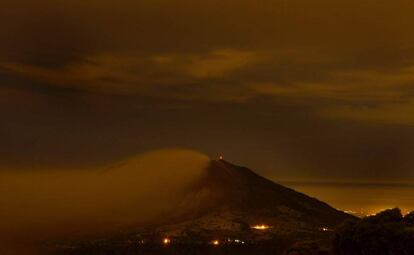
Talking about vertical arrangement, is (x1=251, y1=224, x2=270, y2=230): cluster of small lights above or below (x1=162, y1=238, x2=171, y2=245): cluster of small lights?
above

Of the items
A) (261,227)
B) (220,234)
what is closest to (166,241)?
(220,234)

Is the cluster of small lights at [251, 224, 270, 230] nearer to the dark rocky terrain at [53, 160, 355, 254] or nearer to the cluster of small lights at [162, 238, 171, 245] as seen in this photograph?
the dark rocky terrain at [53, 160, 355, 254]

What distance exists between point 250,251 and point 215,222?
37.5 m

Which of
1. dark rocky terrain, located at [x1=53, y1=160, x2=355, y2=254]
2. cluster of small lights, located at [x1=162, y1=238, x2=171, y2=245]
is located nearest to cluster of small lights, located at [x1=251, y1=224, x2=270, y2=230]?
dark rocky terrain, located at [x1=53, y1=160, x2=355, y2=254]

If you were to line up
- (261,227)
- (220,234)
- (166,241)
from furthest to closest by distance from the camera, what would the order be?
1. (261,227)
2. (220,234)
3. (166,241)

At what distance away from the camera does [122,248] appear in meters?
148

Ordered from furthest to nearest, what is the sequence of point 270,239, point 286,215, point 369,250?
point 286,215 → point 270,239 → point 369,250

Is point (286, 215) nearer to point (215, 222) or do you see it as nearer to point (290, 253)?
point (215, 222)

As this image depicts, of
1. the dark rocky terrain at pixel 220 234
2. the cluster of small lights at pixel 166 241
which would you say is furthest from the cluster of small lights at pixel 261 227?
the cluster of small lights at pixel 166 241

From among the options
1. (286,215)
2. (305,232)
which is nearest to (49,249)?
(305,232)

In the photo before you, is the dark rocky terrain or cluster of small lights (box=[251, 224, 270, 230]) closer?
the dark rocky terrain

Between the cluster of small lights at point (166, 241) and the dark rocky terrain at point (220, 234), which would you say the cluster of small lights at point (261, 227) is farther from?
the cluster of small lights at point (166, 241)

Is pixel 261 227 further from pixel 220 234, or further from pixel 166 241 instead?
pixel 166 241

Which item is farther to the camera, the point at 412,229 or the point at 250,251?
the point at 250,251
